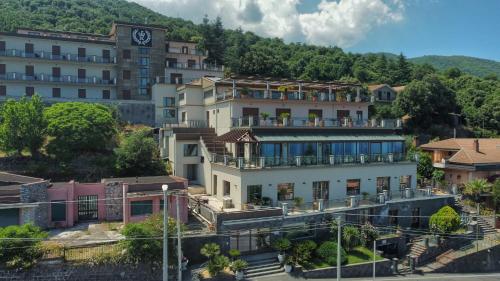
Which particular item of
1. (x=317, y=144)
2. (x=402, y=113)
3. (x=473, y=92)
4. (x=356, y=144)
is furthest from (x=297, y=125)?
(x=473, y=92)

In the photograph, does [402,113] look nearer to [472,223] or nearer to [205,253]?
[472,223]

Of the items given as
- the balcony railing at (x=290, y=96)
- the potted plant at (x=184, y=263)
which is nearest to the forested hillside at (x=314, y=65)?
the balcony railing at (x=290, y=96)

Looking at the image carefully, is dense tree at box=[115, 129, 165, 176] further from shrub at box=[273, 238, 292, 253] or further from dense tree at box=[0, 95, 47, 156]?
shrub at box=[273, 238, 292, 253]

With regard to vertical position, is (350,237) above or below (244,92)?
below

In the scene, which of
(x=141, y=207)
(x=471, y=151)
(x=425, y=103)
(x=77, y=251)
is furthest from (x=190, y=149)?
(x=425, y=103)

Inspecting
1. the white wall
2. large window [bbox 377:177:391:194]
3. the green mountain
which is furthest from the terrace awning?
the green mountain

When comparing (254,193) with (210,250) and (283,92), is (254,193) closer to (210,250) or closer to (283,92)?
(210,250)
